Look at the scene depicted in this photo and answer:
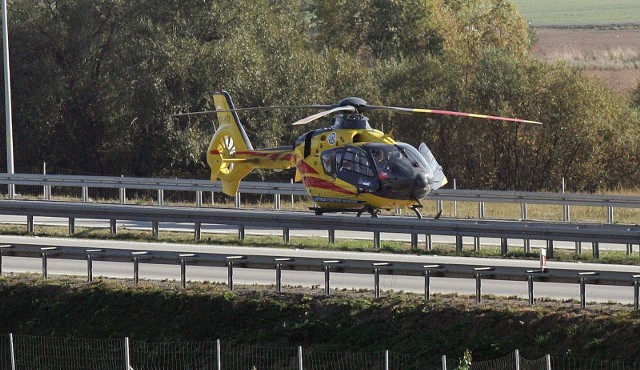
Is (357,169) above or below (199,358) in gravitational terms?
above

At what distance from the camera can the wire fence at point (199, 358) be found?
18.2 meters

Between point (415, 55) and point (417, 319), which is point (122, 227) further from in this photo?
point (415, 55)

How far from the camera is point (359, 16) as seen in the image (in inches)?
2441

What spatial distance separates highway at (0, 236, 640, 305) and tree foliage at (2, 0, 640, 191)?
62.4 ft

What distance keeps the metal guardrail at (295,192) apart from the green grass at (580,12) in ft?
267

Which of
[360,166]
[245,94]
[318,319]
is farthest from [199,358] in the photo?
[245,94]

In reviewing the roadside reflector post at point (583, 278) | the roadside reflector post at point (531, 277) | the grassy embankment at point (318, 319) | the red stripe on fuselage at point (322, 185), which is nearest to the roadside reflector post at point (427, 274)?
the grassy embankment at point (318, 319)

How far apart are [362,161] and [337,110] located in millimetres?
1220

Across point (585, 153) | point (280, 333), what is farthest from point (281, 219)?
point (585, 153)

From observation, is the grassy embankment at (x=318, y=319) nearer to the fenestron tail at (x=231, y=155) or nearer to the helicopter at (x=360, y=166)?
the helicopter at (x=360, y=166)

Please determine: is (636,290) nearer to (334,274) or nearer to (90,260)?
(334,274)

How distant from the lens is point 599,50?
314ft

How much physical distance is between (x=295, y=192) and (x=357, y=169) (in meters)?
8.58

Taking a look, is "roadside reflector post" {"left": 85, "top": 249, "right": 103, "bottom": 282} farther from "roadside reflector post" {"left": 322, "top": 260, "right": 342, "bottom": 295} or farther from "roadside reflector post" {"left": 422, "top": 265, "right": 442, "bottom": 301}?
"roadside reflector post" {"left": 422, "top": 265, "right": 442, "bottom": 301}
